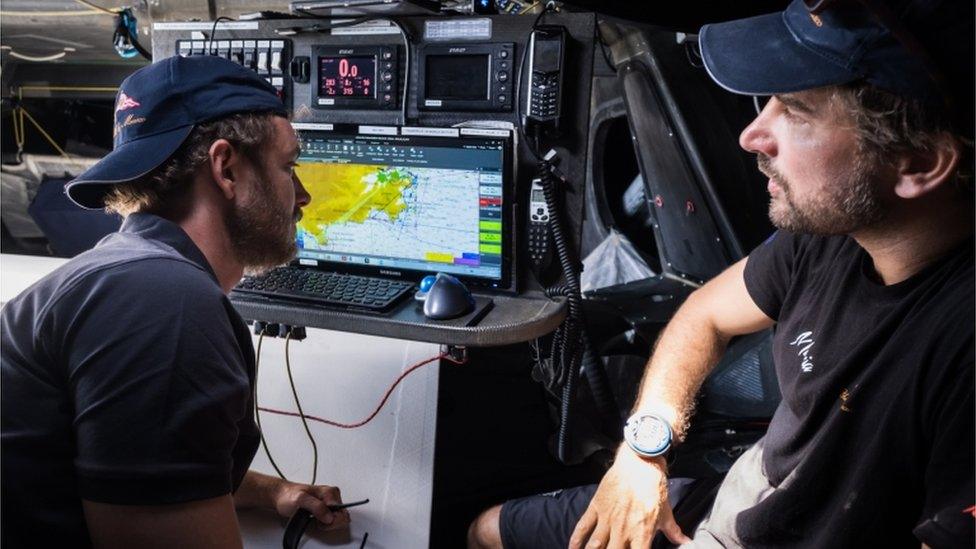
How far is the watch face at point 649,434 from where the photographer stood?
1252 mm

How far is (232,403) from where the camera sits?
0.82 m

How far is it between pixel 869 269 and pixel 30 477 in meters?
1.13

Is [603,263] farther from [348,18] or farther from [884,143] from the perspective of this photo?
[884,143]

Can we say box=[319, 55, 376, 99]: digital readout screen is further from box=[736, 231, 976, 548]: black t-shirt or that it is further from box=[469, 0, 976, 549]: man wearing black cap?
box=[736, 231, 976, 548]: black t-shirt

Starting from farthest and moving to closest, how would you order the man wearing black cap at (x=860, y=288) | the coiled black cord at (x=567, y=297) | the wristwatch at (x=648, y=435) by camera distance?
the coiled black cord at (x=567, y=297) → the wristwatch at (x=648, y=435) → the man wearing black cap at (x=860, y=288)

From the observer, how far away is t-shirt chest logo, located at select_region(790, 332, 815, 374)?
1101 millimetres

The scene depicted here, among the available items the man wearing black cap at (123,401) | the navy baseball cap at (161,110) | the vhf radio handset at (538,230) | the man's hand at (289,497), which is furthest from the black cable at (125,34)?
the man's hand at (289,497)

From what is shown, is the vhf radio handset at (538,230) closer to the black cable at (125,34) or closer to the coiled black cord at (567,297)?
the coiled black cord at (567,297)

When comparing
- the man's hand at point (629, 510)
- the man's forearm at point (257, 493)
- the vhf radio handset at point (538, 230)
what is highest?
the vhf radio handset at point (538, 230)

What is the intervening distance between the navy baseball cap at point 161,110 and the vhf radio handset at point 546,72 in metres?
0.72

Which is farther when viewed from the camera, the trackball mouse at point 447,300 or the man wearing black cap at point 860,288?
the trackball mouse at point 447,300

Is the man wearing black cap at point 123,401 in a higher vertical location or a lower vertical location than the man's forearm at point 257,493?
higher

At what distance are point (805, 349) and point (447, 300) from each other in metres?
0.73

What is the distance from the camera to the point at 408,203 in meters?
1.78
